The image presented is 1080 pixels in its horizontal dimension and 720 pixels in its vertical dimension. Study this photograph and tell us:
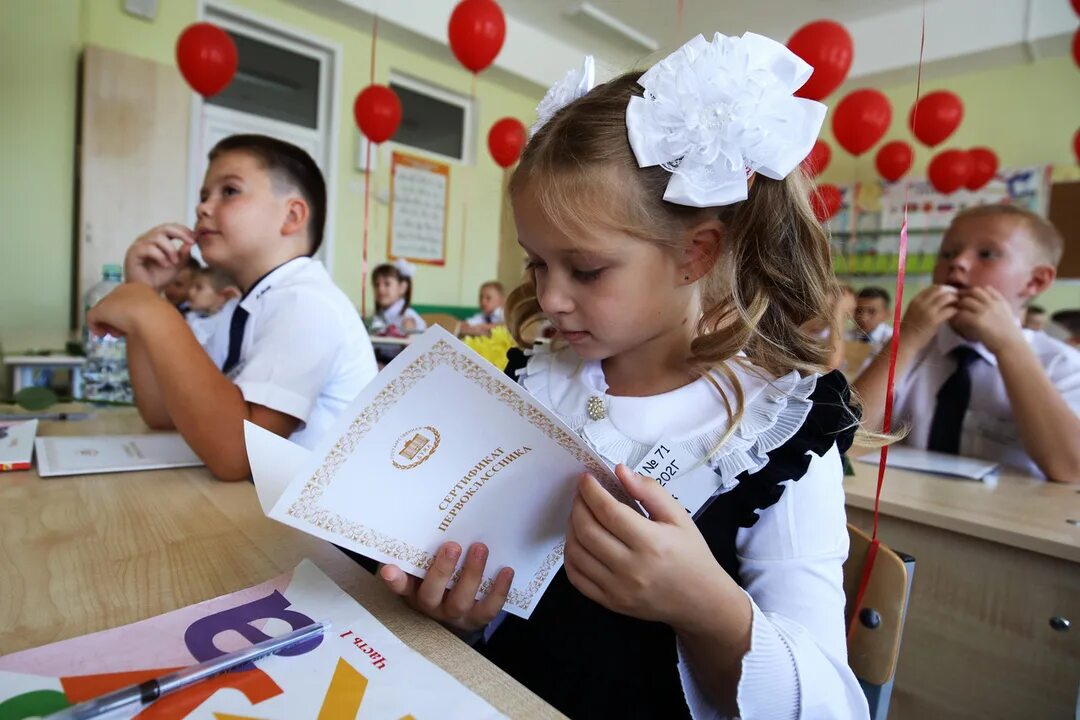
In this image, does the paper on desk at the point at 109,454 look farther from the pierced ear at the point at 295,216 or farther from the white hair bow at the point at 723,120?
the white hair bow at the point at 723,120

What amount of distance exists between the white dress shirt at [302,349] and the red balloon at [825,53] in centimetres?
231

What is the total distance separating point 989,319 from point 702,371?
106 centimetres

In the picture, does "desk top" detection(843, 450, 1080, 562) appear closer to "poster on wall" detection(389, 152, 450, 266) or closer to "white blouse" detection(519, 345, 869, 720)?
"white blouse" detection(519, 345, 869, 720)

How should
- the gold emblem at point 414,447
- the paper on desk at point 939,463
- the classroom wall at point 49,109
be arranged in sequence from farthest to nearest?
the classroom wall at point 49,109 → the paper on desk at point 939,463 → the gold emblem at point 414,447

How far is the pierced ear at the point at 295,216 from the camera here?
3.76ft

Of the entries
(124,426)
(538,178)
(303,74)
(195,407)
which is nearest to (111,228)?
(303,74)

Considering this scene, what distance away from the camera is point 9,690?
353 millimetres

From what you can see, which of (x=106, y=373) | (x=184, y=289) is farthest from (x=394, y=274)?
(x=106, y=373)

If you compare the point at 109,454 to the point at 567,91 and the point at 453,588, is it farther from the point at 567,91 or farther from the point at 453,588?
the point at 567,91

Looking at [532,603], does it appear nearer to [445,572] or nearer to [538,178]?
[445,572]

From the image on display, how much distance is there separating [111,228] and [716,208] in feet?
11.9

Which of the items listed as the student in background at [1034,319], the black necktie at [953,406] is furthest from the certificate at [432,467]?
the student in background at [1034,319]

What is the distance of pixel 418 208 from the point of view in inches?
193

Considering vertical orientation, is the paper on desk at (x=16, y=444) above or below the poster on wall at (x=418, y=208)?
below
